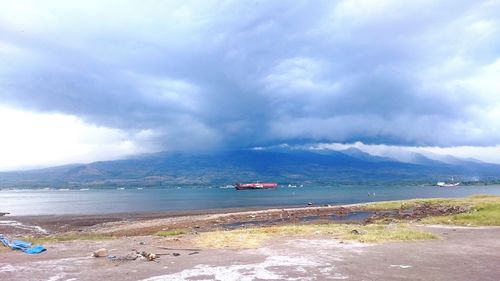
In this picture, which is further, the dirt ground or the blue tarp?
→ the blue tarp

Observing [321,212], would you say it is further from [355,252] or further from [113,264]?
[113,264]

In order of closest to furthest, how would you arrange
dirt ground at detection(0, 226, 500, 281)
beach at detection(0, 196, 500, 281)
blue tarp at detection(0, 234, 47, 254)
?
dirt ground at detection(0, 226, 500, 281)
beach at detection(0, 196, 500, 281)
blue tarp at detection(0, 234, 47, 254)

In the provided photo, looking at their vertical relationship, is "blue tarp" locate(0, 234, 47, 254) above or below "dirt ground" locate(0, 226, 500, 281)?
above

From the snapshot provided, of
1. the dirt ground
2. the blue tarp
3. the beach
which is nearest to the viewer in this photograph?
the dirt ground

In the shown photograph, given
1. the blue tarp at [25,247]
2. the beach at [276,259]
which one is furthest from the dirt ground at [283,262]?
the blue tarp at [25,247]

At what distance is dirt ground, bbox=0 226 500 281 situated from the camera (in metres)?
17.1

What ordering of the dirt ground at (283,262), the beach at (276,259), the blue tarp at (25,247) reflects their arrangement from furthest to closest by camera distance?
1. the blue tarp at (25,247)
2. the beach at (276,259)
3. the dirt ground at (283,262)

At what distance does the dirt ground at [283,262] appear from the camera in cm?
1706

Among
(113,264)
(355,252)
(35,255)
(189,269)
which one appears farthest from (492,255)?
(35,255)

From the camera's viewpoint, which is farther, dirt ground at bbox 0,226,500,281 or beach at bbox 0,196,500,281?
beach at bbox 0,196,500,281

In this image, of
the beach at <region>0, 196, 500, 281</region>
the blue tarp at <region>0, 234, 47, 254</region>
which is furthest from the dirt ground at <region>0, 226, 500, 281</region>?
the blue tarp at <region>0, 234, 47, 254</region>

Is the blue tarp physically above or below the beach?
above

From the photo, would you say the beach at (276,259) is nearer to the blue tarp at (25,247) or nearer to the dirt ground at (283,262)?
the dirt ground at (283,262)

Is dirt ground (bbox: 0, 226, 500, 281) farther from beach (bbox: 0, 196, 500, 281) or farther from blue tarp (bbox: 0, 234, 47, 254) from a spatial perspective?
blue tarp (bbox: 0, 234, 47, 254)
